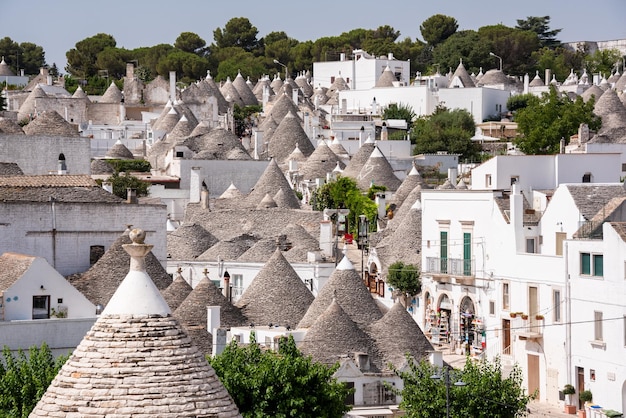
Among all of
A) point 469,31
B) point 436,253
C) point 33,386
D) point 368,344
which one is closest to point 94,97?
point 469,31

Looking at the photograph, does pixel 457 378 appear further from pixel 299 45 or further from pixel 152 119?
pixel 299 45

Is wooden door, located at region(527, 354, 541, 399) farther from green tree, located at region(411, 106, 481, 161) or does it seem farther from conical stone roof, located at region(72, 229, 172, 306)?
green tree, located at region(411, 106, 481, 161)

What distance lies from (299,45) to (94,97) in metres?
38.2

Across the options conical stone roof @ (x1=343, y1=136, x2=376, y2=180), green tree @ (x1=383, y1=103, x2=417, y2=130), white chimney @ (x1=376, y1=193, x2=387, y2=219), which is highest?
green tree @ (x1=383, y1=103, x2=417, y2=130)

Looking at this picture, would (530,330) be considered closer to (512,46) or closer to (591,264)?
(591,264)

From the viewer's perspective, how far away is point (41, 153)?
61.2 meters

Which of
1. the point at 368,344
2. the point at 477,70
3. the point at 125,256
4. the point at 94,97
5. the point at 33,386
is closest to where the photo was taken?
the point at 33,386

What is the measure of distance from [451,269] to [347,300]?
592 centimetres

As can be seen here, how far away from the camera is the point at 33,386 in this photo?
2623 centimetres

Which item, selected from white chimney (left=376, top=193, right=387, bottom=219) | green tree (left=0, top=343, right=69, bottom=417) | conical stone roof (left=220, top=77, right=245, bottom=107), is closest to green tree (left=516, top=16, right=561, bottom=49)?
conical stone roof (left=220, top=77, right=245, bottom=107)

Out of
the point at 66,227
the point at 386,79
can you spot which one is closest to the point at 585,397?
the point at 66,227

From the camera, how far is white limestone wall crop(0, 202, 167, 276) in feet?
144

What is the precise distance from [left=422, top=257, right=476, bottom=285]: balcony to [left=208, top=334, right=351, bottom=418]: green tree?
48.8 ft

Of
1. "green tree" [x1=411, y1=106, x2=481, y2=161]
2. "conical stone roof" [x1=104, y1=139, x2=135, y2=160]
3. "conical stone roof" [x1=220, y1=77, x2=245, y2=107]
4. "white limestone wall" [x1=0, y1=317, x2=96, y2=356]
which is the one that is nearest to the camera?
"white limestone wall" [x1=0, y1=317, x2=96, y2=356]
